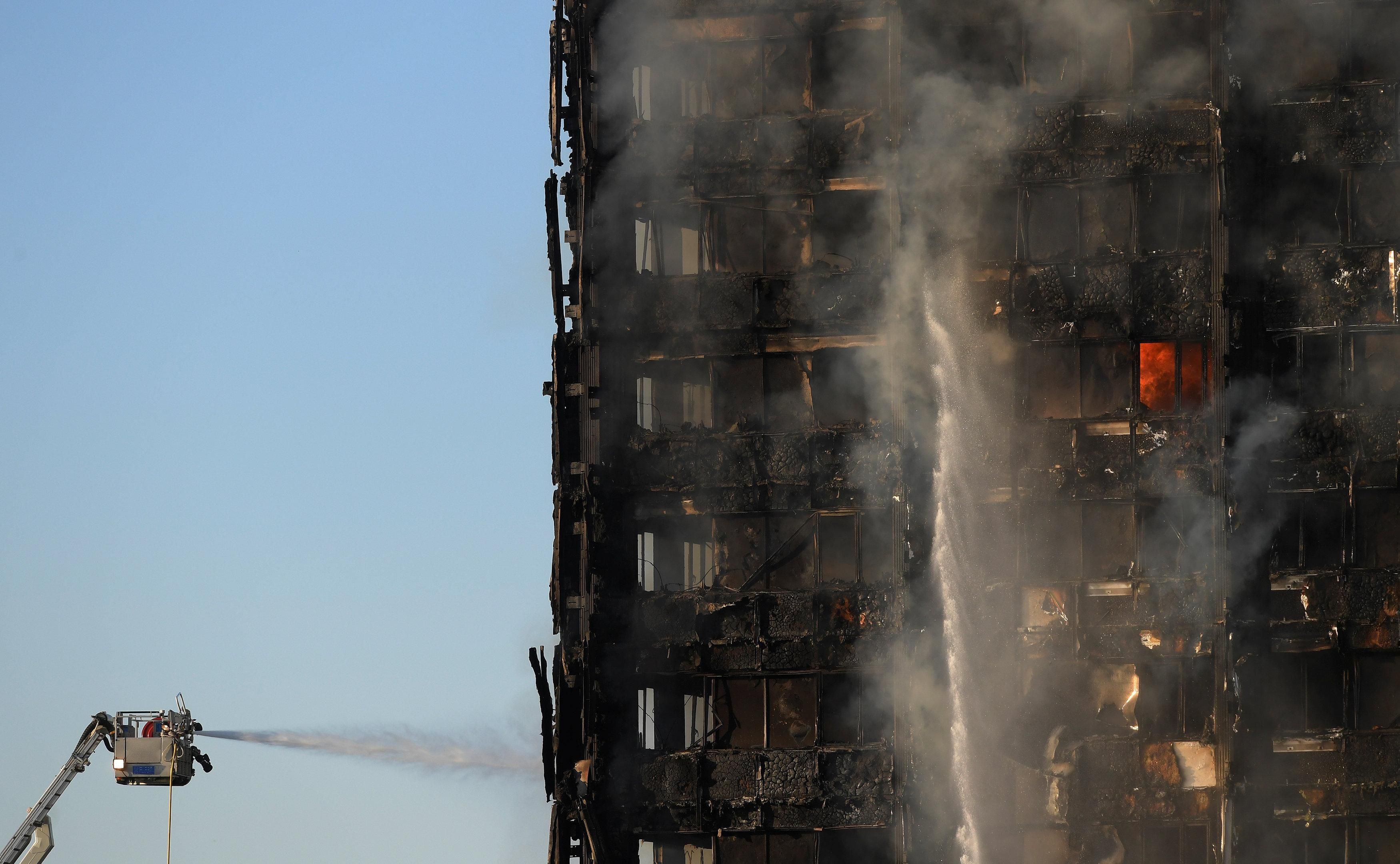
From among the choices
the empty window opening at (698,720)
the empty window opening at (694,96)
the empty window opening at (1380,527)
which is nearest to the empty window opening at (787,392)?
the empty window opening at (694,96)

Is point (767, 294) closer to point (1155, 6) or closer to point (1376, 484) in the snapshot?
point (1155, 6)

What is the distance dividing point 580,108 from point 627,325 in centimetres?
238

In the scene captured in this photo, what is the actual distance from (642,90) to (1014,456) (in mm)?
5577

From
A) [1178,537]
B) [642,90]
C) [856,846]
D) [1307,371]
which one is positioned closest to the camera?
[1178,537]

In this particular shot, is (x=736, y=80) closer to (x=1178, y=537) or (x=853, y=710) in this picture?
(x=1178, y=537)

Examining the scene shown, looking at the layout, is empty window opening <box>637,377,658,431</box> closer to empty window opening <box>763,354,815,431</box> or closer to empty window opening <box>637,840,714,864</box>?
empty window opening <box>763,354,815,431</box>

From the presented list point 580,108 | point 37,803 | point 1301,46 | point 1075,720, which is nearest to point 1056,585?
point 1075,720

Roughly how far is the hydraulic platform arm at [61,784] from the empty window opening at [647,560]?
23.9 feet

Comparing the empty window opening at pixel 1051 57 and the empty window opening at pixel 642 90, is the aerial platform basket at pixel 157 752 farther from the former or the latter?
the empty window opening at pixel 1051 57

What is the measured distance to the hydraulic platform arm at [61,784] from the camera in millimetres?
17500

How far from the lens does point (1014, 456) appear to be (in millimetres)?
14875

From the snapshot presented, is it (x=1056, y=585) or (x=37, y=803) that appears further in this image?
(x=37, y=803)

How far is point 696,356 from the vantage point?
596 inches

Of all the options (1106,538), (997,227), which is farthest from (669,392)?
(1106,538)
